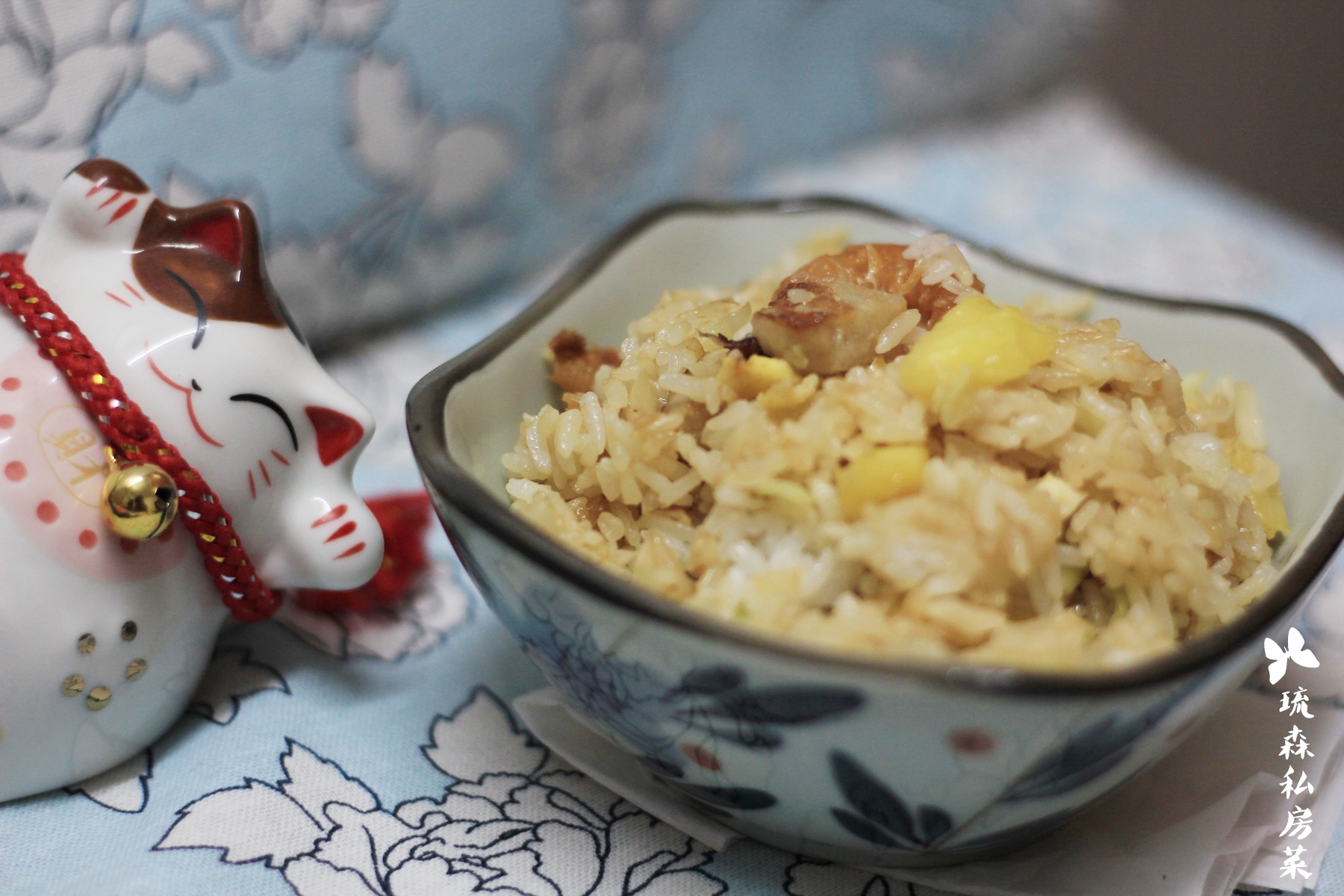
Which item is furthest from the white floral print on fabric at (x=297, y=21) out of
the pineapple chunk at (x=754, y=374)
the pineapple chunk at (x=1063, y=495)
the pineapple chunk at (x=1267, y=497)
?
the pineapple chunk at (x=1267, y=497)

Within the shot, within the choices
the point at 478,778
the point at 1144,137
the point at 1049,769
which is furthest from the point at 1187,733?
the point at 1144,137

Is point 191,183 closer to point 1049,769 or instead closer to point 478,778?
point 478,778

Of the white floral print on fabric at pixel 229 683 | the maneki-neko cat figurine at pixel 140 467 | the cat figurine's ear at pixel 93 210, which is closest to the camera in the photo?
the maneki-neko cat figurine at pixel 140 467

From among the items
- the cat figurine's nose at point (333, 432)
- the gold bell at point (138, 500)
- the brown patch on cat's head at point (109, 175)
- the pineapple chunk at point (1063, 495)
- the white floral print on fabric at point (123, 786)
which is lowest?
the white floral print on fabric at point (123, 786)

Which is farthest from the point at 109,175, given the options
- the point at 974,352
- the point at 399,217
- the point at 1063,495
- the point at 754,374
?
the point at 1063,495

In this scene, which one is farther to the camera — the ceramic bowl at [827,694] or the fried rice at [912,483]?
the fried rice at [912,483]

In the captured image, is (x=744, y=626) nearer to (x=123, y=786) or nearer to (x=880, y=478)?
(x=880, y=478)

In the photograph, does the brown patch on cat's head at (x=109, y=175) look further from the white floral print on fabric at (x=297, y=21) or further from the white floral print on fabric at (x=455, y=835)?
the white floral print on fabric at (x=455, y=835)
